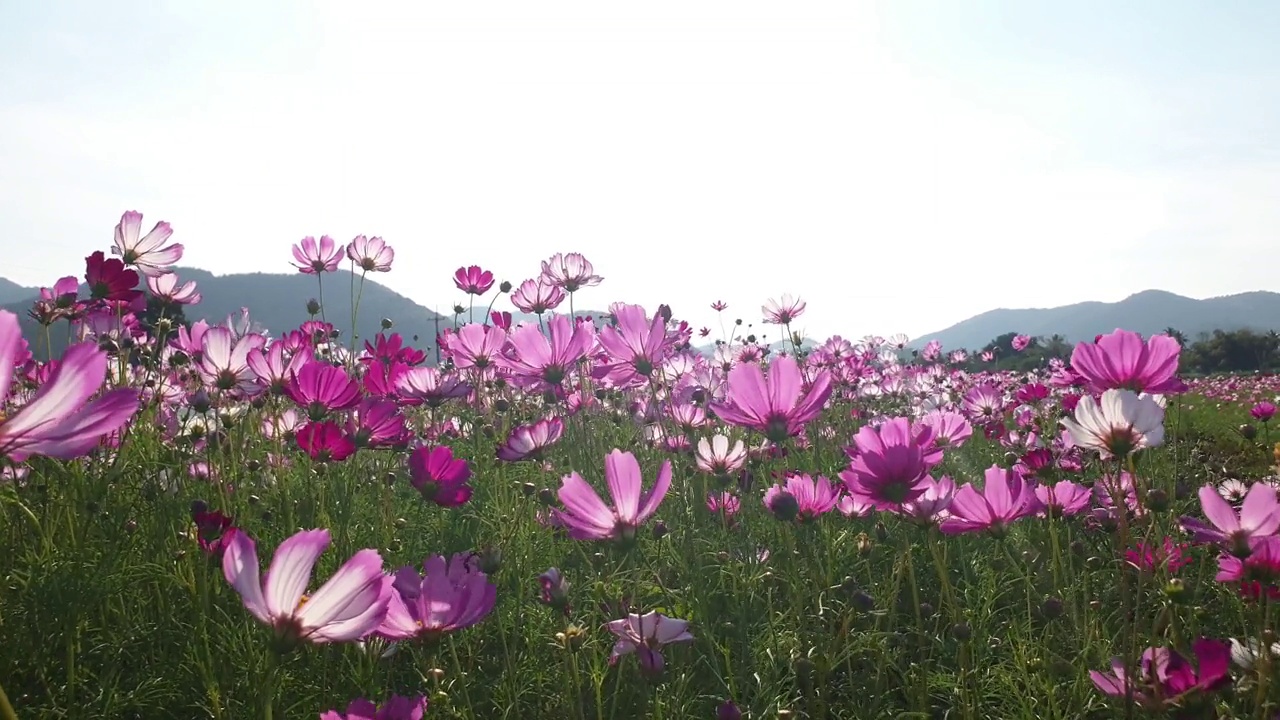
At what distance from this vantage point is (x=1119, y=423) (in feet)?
3.79

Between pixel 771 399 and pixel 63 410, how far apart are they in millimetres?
1020

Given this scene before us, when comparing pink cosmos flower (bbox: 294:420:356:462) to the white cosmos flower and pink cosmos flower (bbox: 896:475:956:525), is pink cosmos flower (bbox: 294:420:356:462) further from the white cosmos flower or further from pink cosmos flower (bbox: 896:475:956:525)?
the white cosmos flower

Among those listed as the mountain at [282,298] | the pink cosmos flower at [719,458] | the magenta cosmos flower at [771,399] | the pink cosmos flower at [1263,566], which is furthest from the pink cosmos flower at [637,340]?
the mountain at [282,298]

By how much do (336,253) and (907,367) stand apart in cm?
481

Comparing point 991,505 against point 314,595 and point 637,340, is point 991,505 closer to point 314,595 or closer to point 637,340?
point 637,340

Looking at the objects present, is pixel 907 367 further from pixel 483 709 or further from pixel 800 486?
pixel 483 709

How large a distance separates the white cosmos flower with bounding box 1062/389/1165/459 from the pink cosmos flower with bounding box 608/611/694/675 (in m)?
0.66

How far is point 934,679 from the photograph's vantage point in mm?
1519

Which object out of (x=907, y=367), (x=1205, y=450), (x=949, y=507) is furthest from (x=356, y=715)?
(x=907, y=367)

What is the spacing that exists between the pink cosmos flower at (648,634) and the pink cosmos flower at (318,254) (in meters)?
2.28

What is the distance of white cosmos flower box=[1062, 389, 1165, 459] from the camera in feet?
3.67

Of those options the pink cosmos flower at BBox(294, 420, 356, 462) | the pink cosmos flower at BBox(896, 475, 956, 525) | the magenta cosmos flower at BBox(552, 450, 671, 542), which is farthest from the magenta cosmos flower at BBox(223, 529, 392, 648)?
the pink cosmos flower at BBox(896, 475, 956, 525)

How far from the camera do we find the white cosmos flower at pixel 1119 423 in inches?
44.0

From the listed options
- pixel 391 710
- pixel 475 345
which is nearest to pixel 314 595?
pixel 391 710
